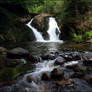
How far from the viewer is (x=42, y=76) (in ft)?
18.0

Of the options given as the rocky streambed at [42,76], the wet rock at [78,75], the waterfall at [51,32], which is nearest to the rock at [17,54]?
the rocky streambed at [42,76]

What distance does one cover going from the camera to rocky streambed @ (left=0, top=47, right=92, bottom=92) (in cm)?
464

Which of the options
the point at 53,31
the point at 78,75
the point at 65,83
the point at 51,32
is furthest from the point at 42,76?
the point at 53,31

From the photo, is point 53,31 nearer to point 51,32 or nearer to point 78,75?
point 51,32

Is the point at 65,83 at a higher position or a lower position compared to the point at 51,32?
lower

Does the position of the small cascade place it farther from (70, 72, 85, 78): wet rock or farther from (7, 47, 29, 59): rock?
(70, 72, 85, 78): wet rock

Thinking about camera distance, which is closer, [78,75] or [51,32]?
[78,75]

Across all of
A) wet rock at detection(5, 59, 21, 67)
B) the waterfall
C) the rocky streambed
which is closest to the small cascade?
the waterfall

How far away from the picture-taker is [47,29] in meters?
21.9

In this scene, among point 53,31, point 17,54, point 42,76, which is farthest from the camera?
point 53,31

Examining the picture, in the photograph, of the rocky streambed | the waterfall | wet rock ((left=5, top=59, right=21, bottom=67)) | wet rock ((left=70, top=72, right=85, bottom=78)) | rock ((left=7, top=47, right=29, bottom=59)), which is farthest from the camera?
the waterfall

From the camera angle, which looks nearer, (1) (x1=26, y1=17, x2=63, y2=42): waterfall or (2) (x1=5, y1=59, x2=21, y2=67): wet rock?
(2) (x1=5, y1=59, x2=21, y2=67): wet rock

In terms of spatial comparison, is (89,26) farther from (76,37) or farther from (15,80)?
(15,80)

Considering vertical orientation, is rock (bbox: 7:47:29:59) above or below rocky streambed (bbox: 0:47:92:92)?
above
